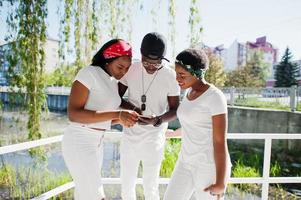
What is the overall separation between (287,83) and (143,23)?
30991mm

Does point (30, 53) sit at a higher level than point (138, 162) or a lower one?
higher

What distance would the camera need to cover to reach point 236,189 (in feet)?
19.1

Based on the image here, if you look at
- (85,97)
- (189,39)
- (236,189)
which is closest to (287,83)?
(236,189)

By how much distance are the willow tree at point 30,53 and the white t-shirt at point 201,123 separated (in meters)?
2.21

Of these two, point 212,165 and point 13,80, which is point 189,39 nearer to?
point 13,80

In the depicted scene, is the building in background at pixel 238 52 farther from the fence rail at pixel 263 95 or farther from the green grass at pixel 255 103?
the green grass at pixel 255 103

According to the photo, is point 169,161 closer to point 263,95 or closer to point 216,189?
point 216,189

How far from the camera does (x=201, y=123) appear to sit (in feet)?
5.55

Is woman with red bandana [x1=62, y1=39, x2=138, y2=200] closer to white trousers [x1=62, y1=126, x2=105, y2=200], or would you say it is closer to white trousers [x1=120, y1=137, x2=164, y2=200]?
white trousers [x1=62, y1=126, x2=105, y2=200]

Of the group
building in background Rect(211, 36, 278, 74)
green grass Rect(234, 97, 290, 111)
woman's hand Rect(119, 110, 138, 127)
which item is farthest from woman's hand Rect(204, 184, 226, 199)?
building in background Rect(211, 36, 278, 74)

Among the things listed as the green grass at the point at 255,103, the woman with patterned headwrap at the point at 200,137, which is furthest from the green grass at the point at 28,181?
the green grass at the point at 255,103

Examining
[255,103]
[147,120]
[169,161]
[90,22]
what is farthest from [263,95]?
[147,120]

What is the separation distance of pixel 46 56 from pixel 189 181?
7.98 feet

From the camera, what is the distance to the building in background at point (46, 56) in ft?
11.4
